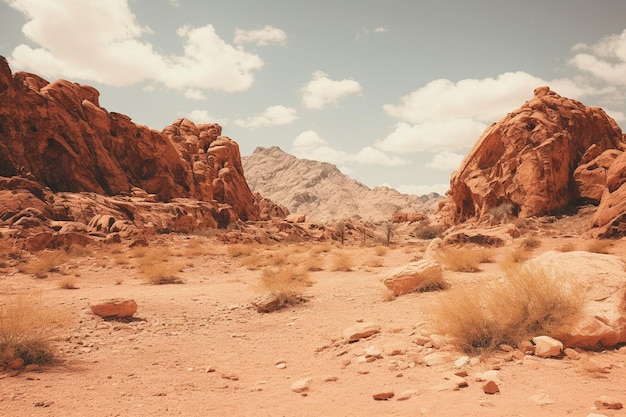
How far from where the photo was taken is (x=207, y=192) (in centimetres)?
4059

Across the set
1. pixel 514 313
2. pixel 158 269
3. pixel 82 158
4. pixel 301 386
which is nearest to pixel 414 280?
pixel 514 313

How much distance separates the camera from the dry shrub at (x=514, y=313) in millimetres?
4602

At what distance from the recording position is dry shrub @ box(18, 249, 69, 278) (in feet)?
40.6

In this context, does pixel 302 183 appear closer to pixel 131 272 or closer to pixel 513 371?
pixel 131 272

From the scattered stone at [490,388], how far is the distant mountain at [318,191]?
114m

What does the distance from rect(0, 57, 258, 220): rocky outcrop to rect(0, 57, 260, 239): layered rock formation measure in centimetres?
→ 6

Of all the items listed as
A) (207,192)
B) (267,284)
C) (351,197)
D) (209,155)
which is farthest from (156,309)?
(351,197)

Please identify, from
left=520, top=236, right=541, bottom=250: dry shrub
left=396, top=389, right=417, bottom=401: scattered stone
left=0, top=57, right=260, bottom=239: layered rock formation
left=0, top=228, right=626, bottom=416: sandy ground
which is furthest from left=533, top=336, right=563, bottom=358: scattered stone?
left=0, top=57, right=260, bottom=239: layered rock formation

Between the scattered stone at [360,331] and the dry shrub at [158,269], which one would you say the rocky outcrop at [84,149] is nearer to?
the dry shrub at [158,269]

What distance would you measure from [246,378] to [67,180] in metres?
28.8

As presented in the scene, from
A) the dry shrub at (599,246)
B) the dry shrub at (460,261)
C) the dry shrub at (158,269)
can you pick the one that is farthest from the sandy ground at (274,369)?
the dry shrub at (599,246)

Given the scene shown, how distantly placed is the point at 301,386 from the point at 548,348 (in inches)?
111

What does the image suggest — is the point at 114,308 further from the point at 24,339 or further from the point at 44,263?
the point at 44,263

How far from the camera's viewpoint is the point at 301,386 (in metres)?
4.25
